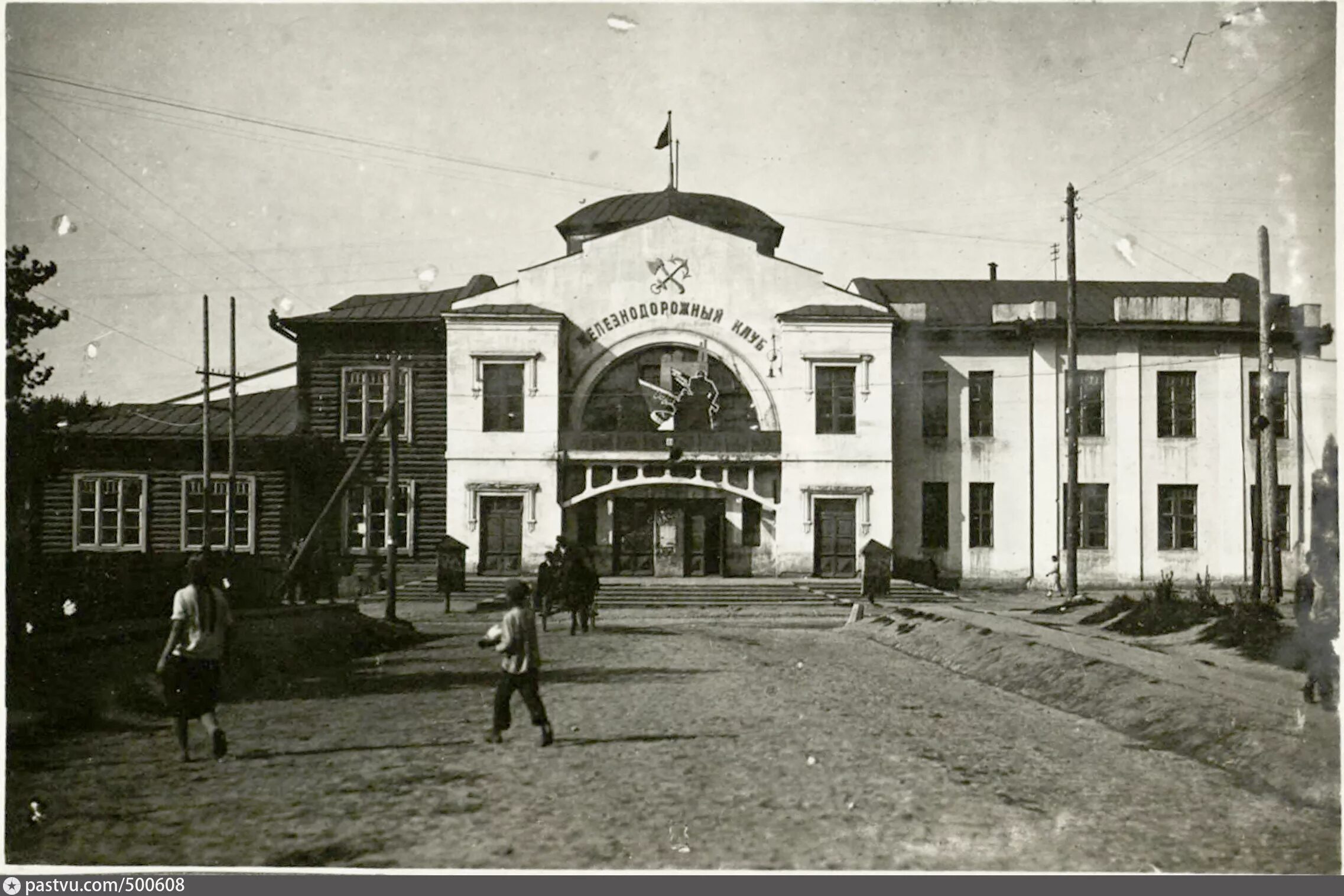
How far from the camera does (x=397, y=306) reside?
8.41 metres

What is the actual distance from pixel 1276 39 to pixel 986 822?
5158 mm

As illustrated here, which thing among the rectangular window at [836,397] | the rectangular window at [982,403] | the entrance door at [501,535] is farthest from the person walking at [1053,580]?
the entrance door at [501,535]

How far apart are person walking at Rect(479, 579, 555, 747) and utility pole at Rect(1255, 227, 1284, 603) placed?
4801mm

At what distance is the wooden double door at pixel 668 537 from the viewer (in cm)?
878

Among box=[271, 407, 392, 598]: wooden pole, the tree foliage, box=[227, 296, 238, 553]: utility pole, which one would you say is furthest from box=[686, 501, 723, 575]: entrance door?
the tree foliage

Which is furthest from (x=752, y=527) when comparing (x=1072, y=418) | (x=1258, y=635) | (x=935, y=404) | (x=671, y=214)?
(x=935, y=404)

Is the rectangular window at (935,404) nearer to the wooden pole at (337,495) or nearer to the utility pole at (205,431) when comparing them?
the wooden pole at (337,495)

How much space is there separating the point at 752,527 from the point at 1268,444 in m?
3.73

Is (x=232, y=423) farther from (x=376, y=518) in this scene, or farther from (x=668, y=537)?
(x=668, y=537)

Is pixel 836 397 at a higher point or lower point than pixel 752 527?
higher

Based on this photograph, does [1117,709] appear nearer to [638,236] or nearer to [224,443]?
[638,236]

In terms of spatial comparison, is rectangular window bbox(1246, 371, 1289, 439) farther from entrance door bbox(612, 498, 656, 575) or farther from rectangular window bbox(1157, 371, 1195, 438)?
entrance door bbox(612, 498, 656, 575)

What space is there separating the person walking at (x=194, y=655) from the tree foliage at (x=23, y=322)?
7.59 feet

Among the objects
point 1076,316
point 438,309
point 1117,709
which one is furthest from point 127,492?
point 1076,316
